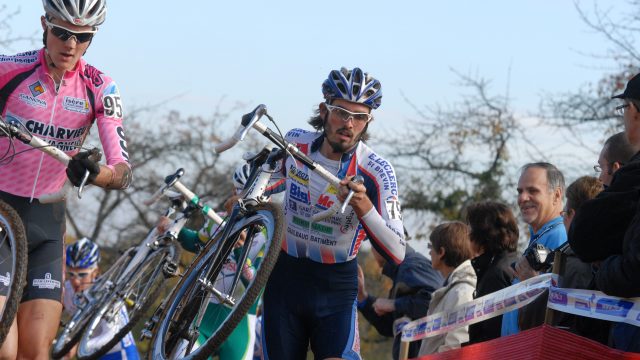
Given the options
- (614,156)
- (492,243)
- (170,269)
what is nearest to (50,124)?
(170,269)

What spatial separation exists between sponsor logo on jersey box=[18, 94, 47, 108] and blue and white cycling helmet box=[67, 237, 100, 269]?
5535 mm

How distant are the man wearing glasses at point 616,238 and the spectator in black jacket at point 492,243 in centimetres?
198

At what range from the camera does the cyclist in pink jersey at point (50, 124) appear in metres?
6.69

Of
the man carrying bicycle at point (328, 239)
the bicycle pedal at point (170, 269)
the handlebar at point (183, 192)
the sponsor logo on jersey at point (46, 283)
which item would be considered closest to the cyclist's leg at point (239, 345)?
the bicycle pedal at point (170, 269)

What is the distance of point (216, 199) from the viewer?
2605cm

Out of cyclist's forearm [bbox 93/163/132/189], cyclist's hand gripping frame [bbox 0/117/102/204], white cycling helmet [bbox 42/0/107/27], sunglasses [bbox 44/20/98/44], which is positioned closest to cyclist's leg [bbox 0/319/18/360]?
cyclist's hand gripping frame [bbox 0/117/102/204]

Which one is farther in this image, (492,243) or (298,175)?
(492,243)

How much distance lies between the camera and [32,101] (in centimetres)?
680

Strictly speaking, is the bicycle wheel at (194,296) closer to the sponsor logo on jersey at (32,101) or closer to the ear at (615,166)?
the sponsor logo on jersey at (32,101)

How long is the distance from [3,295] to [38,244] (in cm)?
49

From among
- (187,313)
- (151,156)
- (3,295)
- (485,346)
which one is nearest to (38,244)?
(3,295)

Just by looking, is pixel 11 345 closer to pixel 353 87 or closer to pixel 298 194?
pixel 298 194

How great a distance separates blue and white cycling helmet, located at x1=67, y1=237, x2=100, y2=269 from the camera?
12102 millimetres

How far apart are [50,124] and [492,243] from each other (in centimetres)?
312
